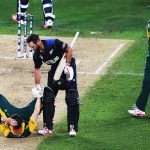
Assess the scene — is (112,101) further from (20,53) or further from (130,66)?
(20,53)

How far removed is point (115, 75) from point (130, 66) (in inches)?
55.4

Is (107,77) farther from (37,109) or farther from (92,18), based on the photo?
(92,18)

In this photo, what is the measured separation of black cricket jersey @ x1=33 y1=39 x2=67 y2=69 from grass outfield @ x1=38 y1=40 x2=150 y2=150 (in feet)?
5.51

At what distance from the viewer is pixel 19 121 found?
1386 centimetres

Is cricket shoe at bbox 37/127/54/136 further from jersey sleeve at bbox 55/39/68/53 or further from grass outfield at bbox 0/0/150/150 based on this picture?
jersey sleeve at bbox 55/39/68/53

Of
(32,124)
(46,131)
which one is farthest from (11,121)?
(46,131)

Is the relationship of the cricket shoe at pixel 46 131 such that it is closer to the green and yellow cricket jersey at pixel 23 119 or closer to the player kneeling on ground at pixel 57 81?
the player kneeling on ground at pixel 57 81

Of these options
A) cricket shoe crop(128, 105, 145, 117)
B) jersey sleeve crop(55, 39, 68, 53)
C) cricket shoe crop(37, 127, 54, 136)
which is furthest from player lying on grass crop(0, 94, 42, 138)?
cricket shoe crop(128, 105, 145, 117)

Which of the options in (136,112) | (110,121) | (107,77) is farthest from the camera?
(107,77)

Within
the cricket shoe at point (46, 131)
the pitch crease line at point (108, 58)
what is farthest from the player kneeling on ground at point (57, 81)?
the pitch crease line at point (108, 58)

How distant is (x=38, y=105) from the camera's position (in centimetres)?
1381

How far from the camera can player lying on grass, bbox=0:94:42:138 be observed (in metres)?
13.8

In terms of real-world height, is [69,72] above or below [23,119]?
above

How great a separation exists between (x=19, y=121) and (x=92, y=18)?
1800 centimetres
